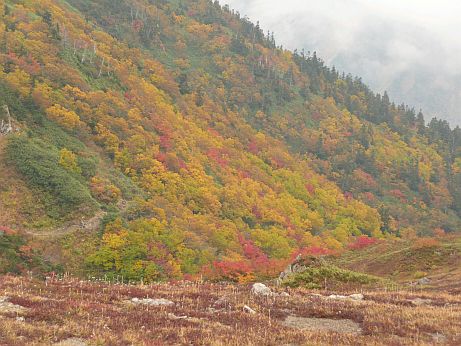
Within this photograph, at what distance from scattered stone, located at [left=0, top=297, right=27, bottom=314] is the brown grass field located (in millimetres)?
36

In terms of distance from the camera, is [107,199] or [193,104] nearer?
[107,199]

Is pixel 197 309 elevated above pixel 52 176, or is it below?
below

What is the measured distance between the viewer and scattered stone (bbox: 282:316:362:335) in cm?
2004

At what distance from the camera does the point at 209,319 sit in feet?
66.7

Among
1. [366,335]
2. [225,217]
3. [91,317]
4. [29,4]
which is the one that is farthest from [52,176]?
[29,4]

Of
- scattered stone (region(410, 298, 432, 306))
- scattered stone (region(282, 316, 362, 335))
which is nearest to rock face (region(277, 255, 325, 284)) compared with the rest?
scattered stone (region(410, 298, 432, 306))

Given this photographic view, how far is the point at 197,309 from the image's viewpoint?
22.8 m

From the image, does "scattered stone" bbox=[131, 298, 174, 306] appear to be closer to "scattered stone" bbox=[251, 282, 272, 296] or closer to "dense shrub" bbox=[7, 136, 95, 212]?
"scattered stone" bbox=[251, 282, 272, 296]

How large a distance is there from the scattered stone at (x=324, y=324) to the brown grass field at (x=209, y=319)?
45 millimetres

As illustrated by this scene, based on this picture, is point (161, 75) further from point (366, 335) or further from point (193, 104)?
point (366, 335)

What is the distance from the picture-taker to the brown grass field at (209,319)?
632 inches

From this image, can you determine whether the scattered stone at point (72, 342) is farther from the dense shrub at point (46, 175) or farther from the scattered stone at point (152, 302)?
the dense shrub at point (46, 175)

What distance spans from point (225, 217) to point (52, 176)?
60591 mm

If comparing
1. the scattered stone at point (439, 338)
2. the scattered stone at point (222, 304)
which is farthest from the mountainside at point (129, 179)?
the scattered stone at point (439, 338)
